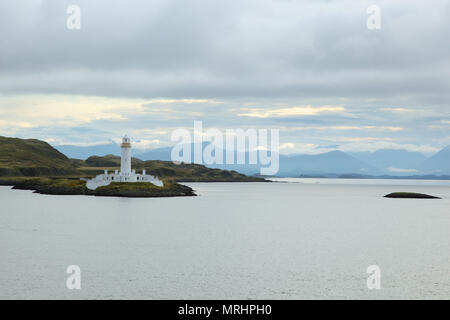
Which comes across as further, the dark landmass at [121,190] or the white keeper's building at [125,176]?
the white keeper's building at [125,176]

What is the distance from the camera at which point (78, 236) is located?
226ft

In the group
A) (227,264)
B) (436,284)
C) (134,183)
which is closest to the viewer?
(436,284)

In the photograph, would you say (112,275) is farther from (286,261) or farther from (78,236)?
(78,236)

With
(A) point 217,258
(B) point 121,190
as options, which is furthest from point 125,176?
(A) point 217,258

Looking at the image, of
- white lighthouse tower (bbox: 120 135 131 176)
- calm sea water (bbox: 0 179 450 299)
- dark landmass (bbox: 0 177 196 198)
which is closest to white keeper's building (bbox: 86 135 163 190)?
white lighthouse tower (bbox: 120 135 131 176)

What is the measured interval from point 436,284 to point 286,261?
15.1 m

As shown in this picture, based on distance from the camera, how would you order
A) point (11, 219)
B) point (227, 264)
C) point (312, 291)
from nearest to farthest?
1. point (312, 291)
2. point (227, 264)
3. point (11, 219)

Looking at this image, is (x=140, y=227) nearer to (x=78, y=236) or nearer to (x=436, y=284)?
(x=78, y=236)

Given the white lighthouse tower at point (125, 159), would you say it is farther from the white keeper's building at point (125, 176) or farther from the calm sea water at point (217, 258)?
the calm sea water at point (217, 258)

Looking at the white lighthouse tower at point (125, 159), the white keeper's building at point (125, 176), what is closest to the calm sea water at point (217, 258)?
the white lighthouse tower at point (125, 159)

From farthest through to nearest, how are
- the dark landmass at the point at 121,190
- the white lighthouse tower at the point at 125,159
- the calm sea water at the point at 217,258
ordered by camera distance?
the white lighthouse tower at the point at 125,159, the dark landmass at the point at 121,190, the calm sea water at the point at 217,258

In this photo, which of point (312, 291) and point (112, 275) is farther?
point (112, 275)
